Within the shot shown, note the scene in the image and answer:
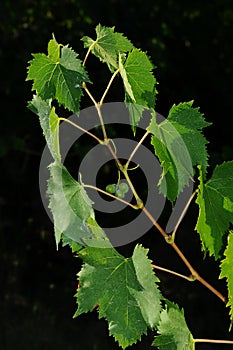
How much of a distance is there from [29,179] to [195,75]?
104 centimetres

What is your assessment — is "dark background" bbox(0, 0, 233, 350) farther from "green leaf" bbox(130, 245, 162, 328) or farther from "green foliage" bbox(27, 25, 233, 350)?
"green leaf" bbox(130, 245, 162, 328)

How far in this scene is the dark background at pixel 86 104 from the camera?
3785mm

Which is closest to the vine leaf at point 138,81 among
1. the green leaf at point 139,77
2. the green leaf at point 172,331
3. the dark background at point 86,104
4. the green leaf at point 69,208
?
the green leaf at point 139,77

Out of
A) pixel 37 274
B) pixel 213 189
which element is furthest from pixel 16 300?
pixel 213 189

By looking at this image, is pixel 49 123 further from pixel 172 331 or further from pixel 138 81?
pixel 172 331

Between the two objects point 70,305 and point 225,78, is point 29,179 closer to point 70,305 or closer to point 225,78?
point 70,305

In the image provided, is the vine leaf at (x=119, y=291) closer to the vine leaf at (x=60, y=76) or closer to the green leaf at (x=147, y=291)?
the green leaf at (x=147, y=291)

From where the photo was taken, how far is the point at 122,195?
1.02 m

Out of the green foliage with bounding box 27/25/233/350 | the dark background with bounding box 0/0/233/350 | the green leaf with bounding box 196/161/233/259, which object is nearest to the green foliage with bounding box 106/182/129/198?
the green foliage with bounding box 27/25/233/350

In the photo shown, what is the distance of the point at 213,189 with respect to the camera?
104 cm

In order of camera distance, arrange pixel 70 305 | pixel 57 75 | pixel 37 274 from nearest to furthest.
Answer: pixel 57 75 < pixel 70 305 < pixel 37 274

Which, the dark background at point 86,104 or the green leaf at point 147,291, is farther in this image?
the dark background at point 86,104

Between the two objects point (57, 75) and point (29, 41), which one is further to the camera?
point (29, 41)

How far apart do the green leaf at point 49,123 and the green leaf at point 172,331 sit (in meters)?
0.23
